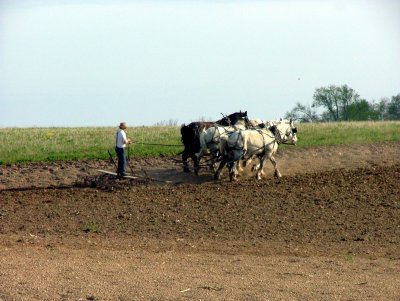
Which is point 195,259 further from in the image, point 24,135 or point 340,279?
point 24,135

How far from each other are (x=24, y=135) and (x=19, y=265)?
75.0 feet

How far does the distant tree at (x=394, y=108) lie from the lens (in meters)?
80.0

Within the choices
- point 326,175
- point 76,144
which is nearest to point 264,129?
point 326,175

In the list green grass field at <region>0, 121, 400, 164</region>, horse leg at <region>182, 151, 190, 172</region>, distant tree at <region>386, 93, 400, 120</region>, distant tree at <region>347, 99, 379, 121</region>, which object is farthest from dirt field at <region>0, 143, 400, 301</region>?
distant tree at <region>386, 93, 400, 120</region>

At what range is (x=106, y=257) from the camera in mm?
A: 15781

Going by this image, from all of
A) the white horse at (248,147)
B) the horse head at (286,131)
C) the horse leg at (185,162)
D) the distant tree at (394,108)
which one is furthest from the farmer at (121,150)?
the distant tree at (394,108)

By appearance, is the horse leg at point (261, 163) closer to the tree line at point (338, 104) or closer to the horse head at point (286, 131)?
the horse head at point (286, 131)

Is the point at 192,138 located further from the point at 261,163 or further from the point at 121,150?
the point at 121,150

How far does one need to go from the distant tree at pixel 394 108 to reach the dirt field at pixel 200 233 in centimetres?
5238

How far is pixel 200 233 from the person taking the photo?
1867cm

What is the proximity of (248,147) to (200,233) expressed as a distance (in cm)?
692

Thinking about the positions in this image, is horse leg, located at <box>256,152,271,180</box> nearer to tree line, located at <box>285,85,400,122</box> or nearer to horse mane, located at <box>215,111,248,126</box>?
horse mane, located at <box>215,111,248,126</box>

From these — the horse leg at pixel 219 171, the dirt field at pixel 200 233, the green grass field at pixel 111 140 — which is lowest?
the dirt field at pixel 200 233

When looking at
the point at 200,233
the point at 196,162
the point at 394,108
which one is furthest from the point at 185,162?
the point at 394,108
